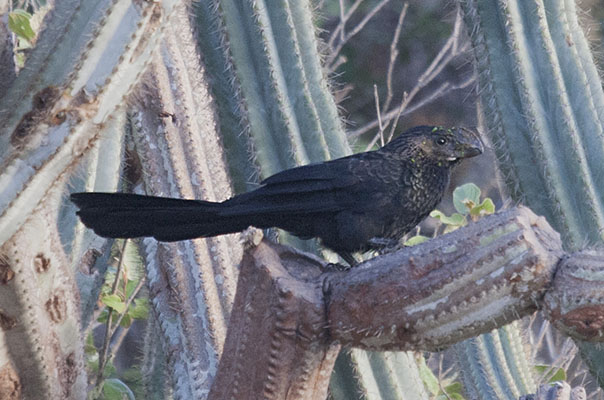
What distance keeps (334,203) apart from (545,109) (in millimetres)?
721

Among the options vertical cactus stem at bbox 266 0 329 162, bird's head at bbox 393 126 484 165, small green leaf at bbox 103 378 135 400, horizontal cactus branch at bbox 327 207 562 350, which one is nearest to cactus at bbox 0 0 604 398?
vertical cactus stem at bbox 266 0 329 162

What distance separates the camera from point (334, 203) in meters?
2.44

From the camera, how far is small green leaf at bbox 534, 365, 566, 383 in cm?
317

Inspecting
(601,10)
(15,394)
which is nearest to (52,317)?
(15,394)

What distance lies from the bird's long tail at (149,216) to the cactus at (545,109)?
0.89m

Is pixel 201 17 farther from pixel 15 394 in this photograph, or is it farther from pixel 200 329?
pixel 15 394

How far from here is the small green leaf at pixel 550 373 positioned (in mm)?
3168

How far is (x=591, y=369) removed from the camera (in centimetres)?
257

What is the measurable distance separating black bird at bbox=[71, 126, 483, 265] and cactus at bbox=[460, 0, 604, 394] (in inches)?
6.5


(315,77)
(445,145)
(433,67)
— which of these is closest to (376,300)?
(445,145)

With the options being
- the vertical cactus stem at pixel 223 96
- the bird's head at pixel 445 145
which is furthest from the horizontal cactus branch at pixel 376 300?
the vertical cactus stem at pixel 223 96

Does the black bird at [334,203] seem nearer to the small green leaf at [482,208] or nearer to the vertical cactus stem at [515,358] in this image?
the small green leaf at [482,208]

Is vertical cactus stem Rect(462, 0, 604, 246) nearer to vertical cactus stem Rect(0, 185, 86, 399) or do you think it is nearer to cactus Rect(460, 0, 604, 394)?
cactus Rect(460, 0, 604, 394)

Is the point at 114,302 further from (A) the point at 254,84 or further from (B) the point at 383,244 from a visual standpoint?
(B) the point at 383,244
